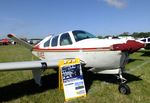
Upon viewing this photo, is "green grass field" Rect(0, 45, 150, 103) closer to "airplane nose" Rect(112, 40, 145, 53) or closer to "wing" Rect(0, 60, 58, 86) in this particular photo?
"wing" Rect(0, 60, 58, 86)

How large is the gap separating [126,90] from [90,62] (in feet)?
4.69

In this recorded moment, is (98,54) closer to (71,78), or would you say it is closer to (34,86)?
(71,78)

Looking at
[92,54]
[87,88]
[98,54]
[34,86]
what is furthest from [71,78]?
[34,86]

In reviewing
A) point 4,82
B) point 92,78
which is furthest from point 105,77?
point 4,82

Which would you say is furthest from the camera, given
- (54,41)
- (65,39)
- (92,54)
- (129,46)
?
(54,41)

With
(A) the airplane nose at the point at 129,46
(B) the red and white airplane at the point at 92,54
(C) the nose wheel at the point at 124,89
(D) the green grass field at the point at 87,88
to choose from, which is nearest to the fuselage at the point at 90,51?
(B) the red and white airplane at the point at 92,54

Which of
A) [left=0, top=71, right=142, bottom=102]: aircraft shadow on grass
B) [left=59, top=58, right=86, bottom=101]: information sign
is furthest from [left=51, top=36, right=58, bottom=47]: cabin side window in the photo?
[left=59, top=58, right=86, bottom=101]: information sign

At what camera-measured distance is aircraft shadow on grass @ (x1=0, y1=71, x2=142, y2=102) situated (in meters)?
6.96

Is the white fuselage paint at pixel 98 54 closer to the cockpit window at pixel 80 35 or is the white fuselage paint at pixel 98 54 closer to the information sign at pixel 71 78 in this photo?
the cockpit window at pixel 80 35

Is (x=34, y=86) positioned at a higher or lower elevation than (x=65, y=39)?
lower

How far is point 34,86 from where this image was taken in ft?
26.1

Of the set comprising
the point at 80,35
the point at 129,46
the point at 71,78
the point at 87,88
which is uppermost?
the point at 80,35

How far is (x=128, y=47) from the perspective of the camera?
20.1ft

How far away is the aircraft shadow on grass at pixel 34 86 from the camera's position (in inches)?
274
